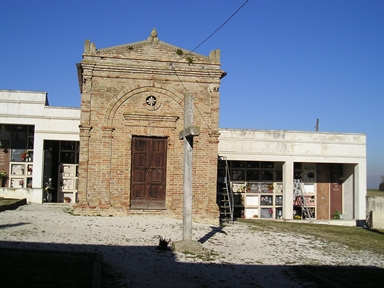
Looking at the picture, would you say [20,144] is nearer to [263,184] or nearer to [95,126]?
[95,126]

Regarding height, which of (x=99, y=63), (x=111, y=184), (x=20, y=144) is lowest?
(x=111, y=184)

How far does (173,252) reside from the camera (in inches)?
376

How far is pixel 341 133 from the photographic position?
75.8 ft

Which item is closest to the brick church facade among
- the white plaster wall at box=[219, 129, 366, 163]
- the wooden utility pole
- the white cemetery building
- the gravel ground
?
the gravel ground

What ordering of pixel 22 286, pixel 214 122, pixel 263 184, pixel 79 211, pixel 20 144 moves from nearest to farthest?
pixel 22 286 < pixel 79 211 < pixel 214 122 < pixel 20 144 < pixel 263 184

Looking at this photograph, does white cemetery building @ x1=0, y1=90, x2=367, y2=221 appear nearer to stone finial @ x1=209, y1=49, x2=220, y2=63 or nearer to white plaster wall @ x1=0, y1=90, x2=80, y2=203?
white plaster wall @ x1=0, y1=90, x2=80, y2=203

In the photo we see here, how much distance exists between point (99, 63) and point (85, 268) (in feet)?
29.6

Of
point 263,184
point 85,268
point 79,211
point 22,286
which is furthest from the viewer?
point 263,184

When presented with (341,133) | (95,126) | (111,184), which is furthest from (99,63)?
(341,133)

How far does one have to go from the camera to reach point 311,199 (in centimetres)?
2334

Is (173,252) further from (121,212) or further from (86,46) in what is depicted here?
(86,46)

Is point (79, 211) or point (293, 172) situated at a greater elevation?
point (293, 172)

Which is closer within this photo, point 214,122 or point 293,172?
point 214,122

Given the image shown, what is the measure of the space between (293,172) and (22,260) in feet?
57.4
